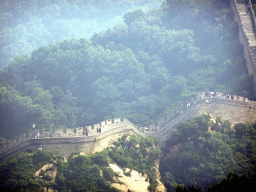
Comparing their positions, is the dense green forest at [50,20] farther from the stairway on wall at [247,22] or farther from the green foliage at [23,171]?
the green foliage at [23,171]

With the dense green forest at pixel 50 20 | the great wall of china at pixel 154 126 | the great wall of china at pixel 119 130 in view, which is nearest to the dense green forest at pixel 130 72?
the great wall of china at pixel 154 126

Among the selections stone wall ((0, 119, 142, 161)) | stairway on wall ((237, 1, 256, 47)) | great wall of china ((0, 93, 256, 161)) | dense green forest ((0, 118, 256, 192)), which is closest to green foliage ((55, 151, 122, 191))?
dense green forest ((0, 118, 256, 192))

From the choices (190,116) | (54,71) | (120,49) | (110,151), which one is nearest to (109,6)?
(120,49)

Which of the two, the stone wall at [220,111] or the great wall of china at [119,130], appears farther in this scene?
the stone wall at [220,111]

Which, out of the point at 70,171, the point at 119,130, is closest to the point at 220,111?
the point at 119,130

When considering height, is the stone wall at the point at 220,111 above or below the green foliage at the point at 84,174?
above

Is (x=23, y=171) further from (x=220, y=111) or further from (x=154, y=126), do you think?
(x=220, y=111)
